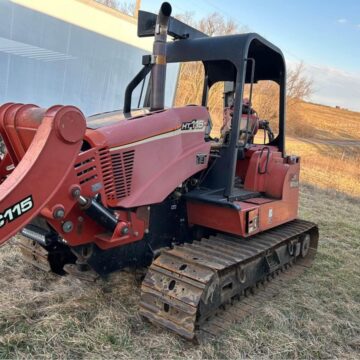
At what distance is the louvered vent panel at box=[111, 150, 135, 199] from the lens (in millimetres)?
3379

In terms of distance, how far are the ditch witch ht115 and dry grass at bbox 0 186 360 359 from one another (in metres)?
0.18

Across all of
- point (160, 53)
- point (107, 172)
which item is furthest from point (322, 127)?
point (107, 172)

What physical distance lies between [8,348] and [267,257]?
2.69m

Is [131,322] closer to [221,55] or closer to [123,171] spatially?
[123,171]

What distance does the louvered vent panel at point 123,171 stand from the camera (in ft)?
11.1

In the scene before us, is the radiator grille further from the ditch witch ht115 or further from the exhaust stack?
the exhaust stack

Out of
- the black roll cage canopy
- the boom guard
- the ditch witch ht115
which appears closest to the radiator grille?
the ditch witch ht115

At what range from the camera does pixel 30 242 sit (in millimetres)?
4805

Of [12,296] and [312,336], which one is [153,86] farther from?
[312,336]

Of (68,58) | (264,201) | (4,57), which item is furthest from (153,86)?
(68,58)

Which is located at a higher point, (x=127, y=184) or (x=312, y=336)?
(x=127, y=184)

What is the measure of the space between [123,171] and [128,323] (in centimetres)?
135

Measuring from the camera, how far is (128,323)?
151 inches

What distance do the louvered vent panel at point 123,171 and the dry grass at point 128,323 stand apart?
3.79ft
